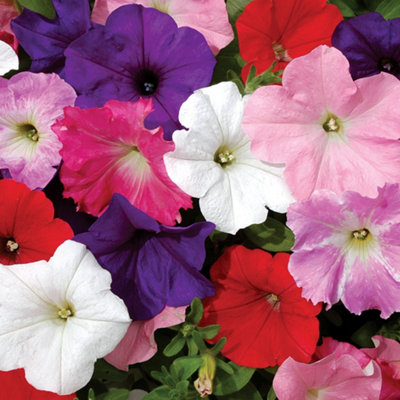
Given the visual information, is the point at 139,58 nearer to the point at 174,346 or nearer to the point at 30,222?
the point at 30,222

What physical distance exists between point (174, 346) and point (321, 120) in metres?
0.31

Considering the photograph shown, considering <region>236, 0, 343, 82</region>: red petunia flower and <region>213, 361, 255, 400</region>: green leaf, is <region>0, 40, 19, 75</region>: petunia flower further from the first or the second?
<region>213, 361, 255, 400</region>: green leaf

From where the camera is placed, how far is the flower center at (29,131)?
681 millimetres

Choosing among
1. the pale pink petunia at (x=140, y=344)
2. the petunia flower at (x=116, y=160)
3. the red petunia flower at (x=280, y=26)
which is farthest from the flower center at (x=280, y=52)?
the pale pink petunia at (x=140, y=344)

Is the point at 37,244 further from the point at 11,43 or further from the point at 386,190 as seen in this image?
the point at 386,190

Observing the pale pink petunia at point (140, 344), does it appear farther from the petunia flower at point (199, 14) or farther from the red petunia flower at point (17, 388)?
the petunia flower at point (199, 14)

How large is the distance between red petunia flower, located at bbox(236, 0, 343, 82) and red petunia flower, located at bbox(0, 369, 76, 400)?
437mm

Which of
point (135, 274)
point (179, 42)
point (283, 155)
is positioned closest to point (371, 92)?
point (283, 155)

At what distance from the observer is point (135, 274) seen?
2.15 feet

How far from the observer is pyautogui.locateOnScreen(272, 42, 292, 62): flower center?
724mm

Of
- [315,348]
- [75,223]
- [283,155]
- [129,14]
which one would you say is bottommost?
[315,348]

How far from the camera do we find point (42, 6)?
0.68 metres

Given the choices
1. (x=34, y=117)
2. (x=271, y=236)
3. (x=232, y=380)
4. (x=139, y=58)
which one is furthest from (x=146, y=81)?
(x=232, y=380)

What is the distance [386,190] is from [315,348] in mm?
223
